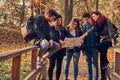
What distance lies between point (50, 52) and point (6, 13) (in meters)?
21.6

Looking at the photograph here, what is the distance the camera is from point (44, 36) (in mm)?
7758

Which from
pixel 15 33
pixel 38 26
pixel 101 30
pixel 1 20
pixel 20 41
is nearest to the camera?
pixel 38 26

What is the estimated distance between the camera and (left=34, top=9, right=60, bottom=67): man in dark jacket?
25.0 feet

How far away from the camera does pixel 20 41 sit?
1314 inches

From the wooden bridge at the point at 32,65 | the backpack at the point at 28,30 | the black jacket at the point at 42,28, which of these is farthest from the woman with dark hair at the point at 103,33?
the backpack at the point at 28,30

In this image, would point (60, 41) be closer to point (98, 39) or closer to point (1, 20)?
point (98, 39)

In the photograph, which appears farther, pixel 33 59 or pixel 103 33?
pixel 33 59

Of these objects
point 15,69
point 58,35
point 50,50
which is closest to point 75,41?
point 58,35

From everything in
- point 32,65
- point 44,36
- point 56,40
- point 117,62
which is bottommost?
point 32,65

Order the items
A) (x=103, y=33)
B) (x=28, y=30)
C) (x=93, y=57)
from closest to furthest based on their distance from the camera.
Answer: (x=28, y=30) < (x=103, y=33) < (x=93, y=57)

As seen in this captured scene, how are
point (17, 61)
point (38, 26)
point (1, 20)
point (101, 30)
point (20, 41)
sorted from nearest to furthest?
point (17, 61) → point (38, 26) → point (101, 30) → point (1, 20) → point (20, 41)

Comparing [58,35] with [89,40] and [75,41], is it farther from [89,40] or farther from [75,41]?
[89,40]

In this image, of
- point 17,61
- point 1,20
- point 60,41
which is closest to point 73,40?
point 60,41

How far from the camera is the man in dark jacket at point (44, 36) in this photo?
25.0 feet
